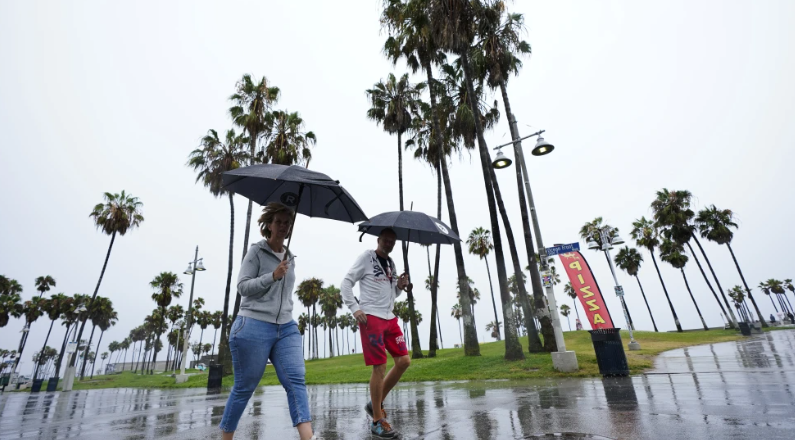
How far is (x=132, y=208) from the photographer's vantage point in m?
32.5

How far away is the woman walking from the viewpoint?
8.80 ft

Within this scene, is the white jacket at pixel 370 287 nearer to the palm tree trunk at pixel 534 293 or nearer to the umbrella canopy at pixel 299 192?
the umbrella canopy at pixel 299 192

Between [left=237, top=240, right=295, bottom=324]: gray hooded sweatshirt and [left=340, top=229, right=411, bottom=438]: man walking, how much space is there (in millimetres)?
934

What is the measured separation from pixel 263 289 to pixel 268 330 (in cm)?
33

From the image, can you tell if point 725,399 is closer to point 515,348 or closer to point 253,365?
point 253,365

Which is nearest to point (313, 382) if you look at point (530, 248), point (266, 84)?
point (530, 248)

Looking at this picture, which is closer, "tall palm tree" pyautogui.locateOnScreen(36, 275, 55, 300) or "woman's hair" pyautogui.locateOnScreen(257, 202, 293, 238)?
"woman's hair" pyautogui.locateOnScreen(257, 202, 293, 238)

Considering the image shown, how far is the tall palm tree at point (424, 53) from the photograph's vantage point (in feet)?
57.6

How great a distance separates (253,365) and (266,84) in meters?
25.5

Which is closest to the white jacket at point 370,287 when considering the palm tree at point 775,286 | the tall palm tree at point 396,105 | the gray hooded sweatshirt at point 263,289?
the gray hooded sweatshirt at point 263,289

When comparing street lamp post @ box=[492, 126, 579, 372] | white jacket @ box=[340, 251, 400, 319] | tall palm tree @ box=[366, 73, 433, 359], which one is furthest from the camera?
tall palm tree @ box=[366, 73, 433, 359]

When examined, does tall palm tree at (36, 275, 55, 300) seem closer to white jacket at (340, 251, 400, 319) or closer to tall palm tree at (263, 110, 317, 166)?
tall palm tree at (263, 110, 317, 166)

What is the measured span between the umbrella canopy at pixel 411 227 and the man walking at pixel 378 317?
0.54 feet

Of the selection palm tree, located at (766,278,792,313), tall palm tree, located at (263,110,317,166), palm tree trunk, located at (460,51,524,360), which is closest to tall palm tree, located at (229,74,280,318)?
tall palm tree, located at (263,110,317,166)
